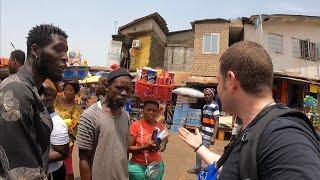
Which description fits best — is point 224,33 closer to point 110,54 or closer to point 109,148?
point 110,54

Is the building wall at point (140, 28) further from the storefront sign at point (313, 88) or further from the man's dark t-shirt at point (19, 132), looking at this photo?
the man's dark t-shirt at point (19, 132)

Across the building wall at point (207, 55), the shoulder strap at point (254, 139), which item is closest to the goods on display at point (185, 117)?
the building wall at point (207, 55)

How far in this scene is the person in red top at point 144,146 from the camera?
430 centimetres

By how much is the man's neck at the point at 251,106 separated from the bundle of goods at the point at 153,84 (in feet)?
52.4

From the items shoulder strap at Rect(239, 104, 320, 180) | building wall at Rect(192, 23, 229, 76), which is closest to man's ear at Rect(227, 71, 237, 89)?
→ shoulder strap at Rect(239, 104, 320, 180)

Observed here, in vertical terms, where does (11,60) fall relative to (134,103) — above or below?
above

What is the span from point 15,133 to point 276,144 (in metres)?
1.23

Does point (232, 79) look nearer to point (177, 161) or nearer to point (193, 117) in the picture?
point (177, 161)

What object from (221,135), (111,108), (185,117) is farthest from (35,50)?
(185,117)

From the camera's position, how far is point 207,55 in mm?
23250

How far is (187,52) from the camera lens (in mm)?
27594

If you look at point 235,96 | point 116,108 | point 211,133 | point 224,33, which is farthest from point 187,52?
point 235,96

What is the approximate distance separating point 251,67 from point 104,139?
197 centimetres

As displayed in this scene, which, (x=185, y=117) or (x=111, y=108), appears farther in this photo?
(x=185, y=117)
